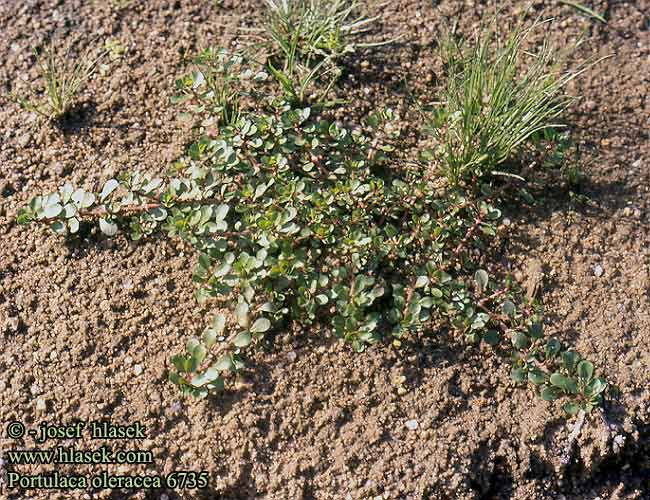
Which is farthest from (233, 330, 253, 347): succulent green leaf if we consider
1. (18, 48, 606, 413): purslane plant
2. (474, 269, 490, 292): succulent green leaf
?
(474, 269, 490, 292): succulent green leaf

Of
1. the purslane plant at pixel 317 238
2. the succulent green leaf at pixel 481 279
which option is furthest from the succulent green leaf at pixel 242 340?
the succulent green leaf at pixel 481 279

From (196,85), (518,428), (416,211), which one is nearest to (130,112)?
(196,85)

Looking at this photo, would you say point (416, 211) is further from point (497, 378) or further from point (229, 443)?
point (229, 443)

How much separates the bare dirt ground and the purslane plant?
0.09m

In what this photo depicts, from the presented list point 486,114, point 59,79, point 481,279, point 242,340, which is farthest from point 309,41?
point 242,340

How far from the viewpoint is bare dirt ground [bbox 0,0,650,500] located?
2236 mm

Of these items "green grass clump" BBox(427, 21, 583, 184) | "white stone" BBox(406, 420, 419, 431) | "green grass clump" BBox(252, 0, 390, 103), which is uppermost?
"green grass clump" BBox(252, 0, 390, 103)

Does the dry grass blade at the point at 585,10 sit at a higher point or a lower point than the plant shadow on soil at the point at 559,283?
higher

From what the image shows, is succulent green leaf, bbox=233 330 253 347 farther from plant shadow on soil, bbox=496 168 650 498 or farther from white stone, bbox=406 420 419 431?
plant shadow on soil, bbox=496 168 650 498

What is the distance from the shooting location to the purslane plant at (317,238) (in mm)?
2330

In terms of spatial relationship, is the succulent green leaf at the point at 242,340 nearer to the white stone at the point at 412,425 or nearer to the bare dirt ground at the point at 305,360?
the bare dirt ground at the point at 305,360

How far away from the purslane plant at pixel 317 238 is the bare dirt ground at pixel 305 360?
0.09 m

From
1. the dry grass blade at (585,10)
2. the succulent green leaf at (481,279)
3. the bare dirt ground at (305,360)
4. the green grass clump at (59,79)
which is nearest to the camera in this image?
the bare dirt ground at (305,360)

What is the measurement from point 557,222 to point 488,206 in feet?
0.84
